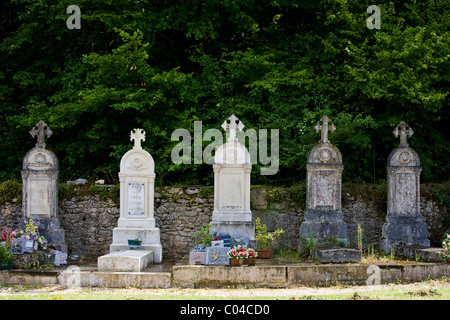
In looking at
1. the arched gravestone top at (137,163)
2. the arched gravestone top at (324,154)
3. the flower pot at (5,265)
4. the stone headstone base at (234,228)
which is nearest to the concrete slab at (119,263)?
the flower pot at (5,265)

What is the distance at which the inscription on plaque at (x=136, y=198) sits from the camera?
11.2m

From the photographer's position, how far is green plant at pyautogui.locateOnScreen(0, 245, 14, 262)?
31.5 ft

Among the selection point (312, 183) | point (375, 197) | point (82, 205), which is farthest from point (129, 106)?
point (375, 197)

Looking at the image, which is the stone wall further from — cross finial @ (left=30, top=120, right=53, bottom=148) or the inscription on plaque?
cross finial @ (left=30, top=120, right=53, bottom=148)

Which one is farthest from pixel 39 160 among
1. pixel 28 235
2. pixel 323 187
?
pixel 323 187

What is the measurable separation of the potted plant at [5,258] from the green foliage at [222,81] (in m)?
3.72

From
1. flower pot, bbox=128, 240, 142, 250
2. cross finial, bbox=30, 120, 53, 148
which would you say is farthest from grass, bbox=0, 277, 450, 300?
cross finial, bbox=30, 120, 53, 148

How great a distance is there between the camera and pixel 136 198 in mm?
11258

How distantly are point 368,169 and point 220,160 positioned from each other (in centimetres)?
504

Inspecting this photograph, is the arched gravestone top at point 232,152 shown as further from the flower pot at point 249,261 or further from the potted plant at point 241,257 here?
the flower pot at point 249,261

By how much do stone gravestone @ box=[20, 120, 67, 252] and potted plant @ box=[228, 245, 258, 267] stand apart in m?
4.28

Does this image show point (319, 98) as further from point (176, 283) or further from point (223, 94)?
point (176, 283)

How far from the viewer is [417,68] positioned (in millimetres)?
12820

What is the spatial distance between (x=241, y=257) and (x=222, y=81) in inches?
267
